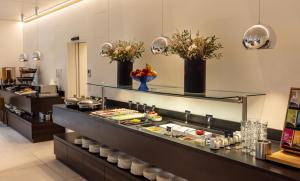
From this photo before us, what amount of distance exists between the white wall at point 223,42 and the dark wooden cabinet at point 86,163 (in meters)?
0.97

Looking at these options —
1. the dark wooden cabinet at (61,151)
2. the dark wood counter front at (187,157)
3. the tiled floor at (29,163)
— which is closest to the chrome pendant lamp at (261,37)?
the dark wood counter front at (187,157)

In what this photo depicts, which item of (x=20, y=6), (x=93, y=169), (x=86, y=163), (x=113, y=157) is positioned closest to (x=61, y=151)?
(x=86, y=163)

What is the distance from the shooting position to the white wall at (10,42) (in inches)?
319

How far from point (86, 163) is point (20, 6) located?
410 centimetres

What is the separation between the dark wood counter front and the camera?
1.81 m

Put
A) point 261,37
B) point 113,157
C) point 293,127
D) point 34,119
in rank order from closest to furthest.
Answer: point 293,127 → point 261,37 → point 113,157 → point 34,119

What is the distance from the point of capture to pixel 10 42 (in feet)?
27.1

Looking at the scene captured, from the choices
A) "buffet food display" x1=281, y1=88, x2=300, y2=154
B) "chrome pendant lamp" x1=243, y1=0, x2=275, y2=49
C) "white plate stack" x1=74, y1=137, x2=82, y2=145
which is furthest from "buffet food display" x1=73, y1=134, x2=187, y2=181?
"chrome pendant lamp" x1=243, y1=0, x2=275, y2=49

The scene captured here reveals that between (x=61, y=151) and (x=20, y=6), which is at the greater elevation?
(x=20, y=6)

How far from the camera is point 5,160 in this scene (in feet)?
14.9

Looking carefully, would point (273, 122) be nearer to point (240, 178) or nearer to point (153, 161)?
point (240, 178)

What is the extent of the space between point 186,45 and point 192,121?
34.9 inches

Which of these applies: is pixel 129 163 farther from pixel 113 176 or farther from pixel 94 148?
pixel 94 148

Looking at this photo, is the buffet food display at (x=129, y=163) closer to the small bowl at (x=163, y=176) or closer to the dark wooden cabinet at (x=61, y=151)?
the small bowl at (x=163, y=176)
